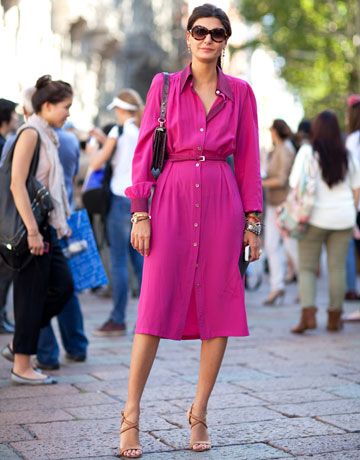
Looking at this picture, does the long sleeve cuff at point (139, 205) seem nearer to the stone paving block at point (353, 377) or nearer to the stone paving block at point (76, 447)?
the stone paving block at point (76, 447)

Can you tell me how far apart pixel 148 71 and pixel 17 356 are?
96.7 ft

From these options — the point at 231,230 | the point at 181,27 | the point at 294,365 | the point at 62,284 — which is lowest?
the point at 294,365

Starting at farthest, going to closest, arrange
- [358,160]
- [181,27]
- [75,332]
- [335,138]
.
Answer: [181,27] → [358,160] → [335,138] → [75,332]

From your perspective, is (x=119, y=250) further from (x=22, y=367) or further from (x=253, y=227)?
(x=253, y=227)

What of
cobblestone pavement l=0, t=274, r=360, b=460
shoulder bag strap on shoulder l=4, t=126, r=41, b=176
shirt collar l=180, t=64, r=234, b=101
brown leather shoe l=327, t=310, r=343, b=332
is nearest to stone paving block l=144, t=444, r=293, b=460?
cobblestone pavement l=0, t=274, r=360, b=460

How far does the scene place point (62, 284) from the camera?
7.96 meters

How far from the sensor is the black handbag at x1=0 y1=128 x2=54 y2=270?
756 cm

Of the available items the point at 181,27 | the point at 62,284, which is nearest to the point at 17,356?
the point at 62,284

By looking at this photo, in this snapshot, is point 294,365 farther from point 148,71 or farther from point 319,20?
point 319,20

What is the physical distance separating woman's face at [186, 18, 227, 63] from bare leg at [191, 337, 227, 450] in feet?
4.15

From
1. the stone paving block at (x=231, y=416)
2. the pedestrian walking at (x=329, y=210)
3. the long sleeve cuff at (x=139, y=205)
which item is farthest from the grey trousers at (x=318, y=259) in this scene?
the long sleeve cuff at (x=139, y=205)

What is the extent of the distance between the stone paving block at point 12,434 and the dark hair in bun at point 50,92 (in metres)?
2.35

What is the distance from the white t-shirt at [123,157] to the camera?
35.1 ft

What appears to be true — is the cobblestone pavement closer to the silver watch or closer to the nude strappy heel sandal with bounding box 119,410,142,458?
the nude strappy heel sandal with bounding box 119,410,142,458
